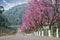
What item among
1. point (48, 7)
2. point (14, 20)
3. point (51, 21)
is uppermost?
point (48, 7)

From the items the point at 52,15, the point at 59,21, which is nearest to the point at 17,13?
the point at 59,21

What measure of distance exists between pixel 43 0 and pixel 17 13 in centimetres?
4211

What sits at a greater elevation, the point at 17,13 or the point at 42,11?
the point at 42,11

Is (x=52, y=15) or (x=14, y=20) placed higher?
(x=52, y=15)

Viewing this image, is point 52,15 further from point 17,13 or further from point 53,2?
point 17,13

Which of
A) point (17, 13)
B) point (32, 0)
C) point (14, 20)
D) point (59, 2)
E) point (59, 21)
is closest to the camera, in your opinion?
point (59, 2)

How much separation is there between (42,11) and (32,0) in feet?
6.03

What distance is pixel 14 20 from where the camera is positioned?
5838cm

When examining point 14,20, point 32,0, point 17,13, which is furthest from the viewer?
point 17,13

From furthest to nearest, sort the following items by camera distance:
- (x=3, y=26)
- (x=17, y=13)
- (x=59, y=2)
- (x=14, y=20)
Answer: (x=17, y=13) < (x=14, y=20) < (x=3, y=26) < (x=59, y=2)

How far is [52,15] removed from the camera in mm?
23953

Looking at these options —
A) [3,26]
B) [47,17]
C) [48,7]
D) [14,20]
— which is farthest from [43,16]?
[14,20]

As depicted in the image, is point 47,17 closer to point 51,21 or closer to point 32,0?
point 51,21

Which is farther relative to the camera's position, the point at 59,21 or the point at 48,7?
the point at 59,21
